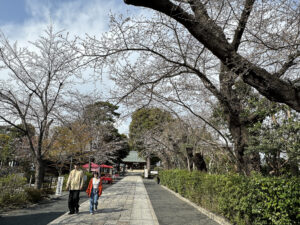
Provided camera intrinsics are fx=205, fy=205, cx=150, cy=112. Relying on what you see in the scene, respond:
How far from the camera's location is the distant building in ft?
206

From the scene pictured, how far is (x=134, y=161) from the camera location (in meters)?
62.8

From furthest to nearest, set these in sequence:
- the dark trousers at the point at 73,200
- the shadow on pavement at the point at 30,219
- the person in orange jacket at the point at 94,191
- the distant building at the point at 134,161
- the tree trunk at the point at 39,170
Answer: the distant building at the point at 134,161, the tree trunk at the point at 39,170, the person in orange jacket at the point at 94,191, the dark trousers at the point at 73,200, the shadow on pavement at the point at 30,219

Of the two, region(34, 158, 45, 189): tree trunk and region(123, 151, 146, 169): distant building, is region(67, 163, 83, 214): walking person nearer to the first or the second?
region(34, 158, 45, 189): tree trunk

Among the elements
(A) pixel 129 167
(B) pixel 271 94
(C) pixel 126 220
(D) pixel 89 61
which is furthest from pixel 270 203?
(A) pixel 129 167

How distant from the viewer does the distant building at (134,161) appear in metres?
62.8

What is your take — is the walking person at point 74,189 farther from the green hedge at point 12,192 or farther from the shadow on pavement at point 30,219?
the green hedge at point 12,192

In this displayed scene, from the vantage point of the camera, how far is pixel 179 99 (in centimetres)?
805

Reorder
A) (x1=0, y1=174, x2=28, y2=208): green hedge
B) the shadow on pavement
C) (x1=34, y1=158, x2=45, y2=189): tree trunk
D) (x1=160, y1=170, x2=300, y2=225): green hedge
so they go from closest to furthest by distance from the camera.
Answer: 1. (x1=160, y1=170, x2=300, y2=225): green hedge
2. the shadow on pavement
3. (x1=0, y1=174, x2=28, y2=208): green hedge
4. (x1=34, y1=158, x2=45, y2=189): tree trunk

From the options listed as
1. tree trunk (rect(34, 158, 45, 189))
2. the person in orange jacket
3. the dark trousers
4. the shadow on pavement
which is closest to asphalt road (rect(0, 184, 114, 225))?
the shadow on pavement

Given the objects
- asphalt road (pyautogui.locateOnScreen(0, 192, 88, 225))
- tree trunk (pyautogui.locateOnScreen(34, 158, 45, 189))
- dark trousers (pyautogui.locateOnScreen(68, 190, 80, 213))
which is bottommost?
asphalt road (pyautogui.locateOnScreen(0, 192, 88, 225))

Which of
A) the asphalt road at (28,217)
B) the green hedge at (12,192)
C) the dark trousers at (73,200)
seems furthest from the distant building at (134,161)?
the dark trousers at (73,200)

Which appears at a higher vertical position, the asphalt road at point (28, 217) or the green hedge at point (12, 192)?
the green hedge at point (12, 192)

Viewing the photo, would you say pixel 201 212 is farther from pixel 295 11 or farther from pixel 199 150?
pixel 295 11

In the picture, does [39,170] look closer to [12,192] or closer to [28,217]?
[12,192]
